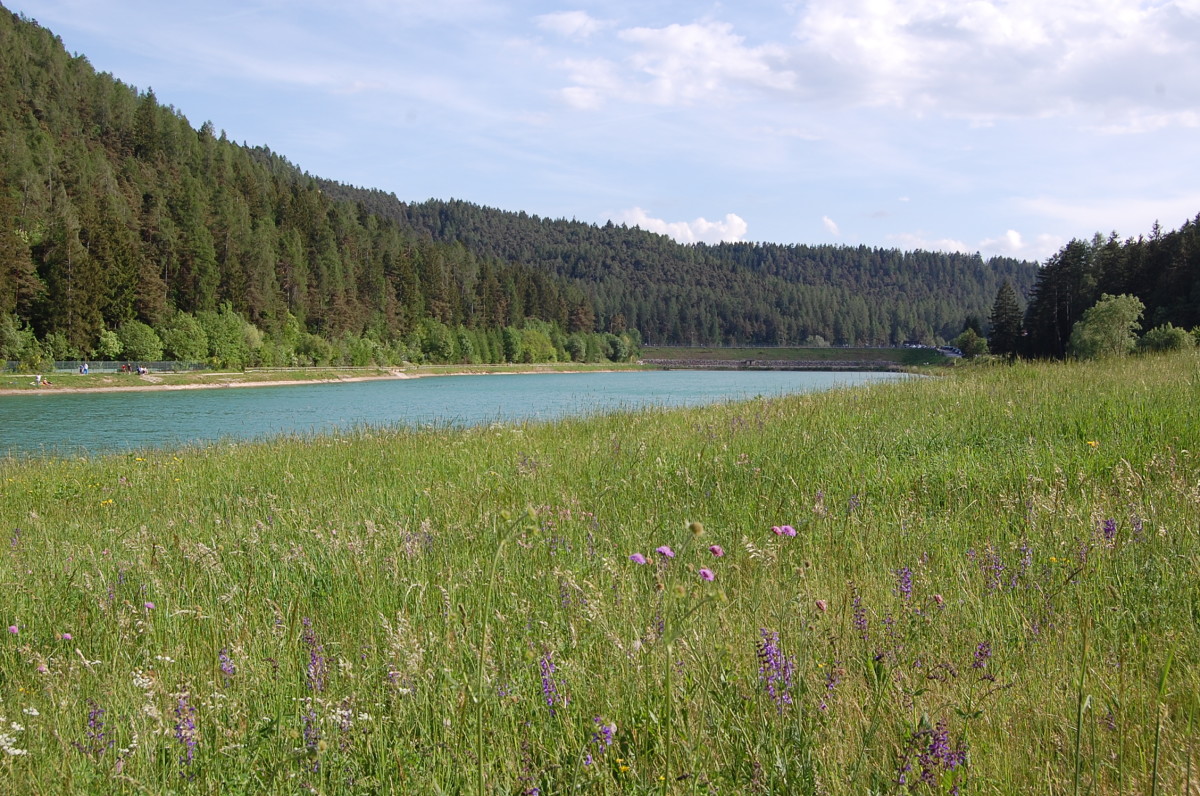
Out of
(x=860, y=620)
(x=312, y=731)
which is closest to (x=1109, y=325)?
(x=860, y=620)

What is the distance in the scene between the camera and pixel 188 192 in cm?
8150

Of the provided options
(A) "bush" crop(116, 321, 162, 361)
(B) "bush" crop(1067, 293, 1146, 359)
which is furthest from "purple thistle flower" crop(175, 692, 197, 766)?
(A) "bush" crop(116, 321, 162, 361)

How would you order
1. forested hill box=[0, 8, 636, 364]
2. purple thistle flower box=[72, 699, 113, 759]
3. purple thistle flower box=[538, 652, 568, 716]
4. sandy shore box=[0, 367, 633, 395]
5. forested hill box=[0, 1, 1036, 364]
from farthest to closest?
forested hill box=[0, 1, 1036, 364] < forested hill box=[0, 8, 636, 364] < sandy shore box=[0, 367, 633, 395] < purple thistle flower box=[538, 652, 568, 716] < purple thistle flower box=[72, 699, 113, 759]

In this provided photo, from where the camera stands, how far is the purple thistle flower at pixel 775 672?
2199 mm

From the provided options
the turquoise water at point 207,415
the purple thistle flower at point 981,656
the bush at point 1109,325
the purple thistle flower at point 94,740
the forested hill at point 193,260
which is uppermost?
the forested hill at point 193,260

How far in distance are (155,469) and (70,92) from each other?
11278 cm

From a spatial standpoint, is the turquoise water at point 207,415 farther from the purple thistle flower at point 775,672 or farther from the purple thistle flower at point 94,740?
→ the purple thistle flower at point 775,672

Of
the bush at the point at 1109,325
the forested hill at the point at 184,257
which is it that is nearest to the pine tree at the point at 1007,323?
the bush at the point at 1109,325

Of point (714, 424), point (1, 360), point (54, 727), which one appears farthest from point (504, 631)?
point (1, 360)

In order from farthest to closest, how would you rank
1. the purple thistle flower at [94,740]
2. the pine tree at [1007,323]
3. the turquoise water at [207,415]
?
the pine tree at [1007,323] < the turquoise water at [207,415] < the purple thistle flower at [94,740]

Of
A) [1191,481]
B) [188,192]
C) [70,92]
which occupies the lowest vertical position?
[1191,481]

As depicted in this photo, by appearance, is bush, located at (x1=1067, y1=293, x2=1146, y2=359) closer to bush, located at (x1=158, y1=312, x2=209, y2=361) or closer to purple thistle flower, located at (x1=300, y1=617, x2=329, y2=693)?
purple thistle flower, located at (x1=300, y1=617, x2=329, y2=693)

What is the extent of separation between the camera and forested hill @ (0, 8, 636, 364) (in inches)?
2418

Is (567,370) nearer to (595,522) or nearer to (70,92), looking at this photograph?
(70,92)
